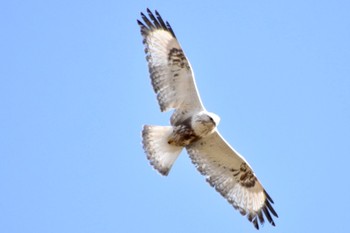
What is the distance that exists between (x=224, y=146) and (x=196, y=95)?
2.65 feet

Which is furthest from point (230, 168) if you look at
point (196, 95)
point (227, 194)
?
point (196, 95)

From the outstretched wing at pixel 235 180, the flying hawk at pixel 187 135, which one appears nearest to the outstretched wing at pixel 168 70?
the flying hawk at pixel 187 135

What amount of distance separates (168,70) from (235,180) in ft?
5.87

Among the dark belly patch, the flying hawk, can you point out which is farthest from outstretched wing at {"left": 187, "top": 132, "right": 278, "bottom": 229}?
the dark belly patch

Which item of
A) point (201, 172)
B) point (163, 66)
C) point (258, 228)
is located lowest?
point (258, 228)

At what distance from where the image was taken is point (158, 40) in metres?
13.4

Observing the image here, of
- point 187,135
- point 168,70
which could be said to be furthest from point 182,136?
point 168,70

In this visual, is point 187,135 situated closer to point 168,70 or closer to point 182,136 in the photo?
point 182,136

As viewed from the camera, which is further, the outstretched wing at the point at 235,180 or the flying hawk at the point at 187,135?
the outstretched wing at the point at 235,180

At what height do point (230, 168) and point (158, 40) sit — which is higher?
point (158, 40)

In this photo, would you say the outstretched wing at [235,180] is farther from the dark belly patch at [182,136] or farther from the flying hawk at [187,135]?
the dark belly patch at [182,136]

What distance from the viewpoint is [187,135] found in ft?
A: 43.7

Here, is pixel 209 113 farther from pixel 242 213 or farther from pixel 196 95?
pixel 242 213

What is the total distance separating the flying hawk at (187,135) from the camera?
43.6ft
